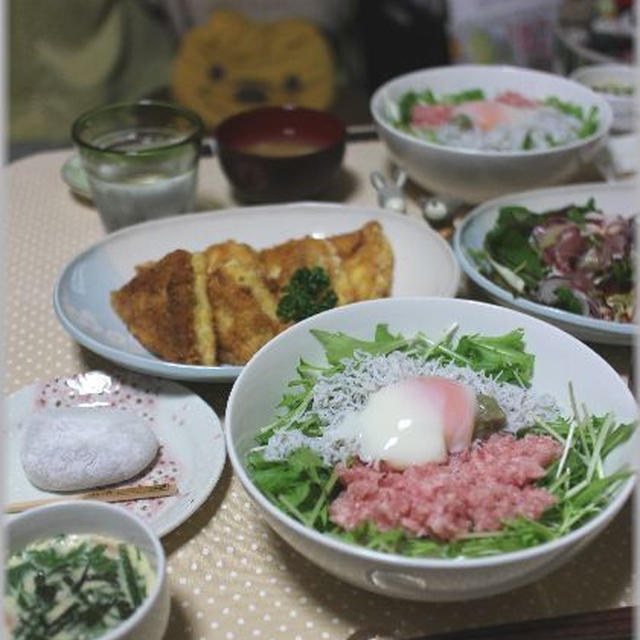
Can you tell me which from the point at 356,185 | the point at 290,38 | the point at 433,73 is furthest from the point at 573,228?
the point at 290,38

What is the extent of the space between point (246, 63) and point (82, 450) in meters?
2.89

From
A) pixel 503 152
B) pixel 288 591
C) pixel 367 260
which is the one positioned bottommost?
pixel 288 591

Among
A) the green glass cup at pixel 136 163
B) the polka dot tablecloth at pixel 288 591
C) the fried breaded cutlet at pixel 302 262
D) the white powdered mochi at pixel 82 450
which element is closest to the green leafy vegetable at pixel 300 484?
the polka dot tablecloth at pixel 288 591

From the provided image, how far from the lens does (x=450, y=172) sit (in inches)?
85.5

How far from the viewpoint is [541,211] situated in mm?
2090

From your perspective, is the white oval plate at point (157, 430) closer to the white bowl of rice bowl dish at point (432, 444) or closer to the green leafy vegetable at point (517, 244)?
the white bowl of rice bowl dish at point (432, 444)

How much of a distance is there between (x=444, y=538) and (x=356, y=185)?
1.51 metres

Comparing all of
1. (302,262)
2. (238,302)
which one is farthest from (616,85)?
(238,302)

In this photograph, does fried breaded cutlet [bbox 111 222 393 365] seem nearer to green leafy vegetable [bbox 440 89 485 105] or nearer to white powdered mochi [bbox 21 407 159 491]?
white powdered mochi [bbox 21 407 159 491]

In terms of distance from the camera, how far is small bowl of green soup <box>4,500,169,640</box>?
3.36ft

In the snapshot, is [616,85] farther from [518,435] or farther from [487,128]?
[518,435]

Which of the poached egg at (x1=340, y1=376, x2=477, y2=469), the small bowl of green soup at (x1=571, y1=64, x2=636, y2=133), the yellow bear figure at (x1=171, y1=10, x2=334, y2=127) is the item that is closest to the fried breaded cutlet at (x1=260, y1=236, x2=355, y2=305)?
the poached egg at (x1=340, y1=376, x2=477, y2=469)

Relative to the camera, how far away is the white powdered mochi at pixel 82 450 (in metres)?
1.38

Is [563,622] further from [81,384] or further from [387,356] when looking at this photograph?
[81,384]
